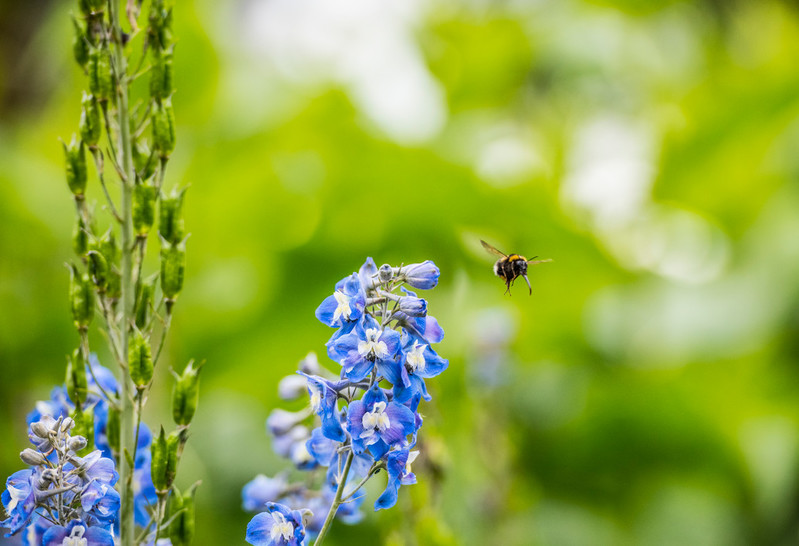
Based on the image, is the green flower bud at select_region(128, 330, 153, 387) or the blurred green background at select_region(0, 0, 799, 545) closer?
the green flower bud at select_region(128, 330, 153, 387)

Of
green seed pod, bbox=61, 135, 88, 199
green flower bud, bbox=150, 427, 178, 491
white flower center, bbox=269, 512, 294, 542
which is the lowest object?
white flower center, bbox=269, 512, 294, 542

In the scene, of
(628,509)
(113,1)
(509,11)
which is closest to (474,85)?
(509,11)

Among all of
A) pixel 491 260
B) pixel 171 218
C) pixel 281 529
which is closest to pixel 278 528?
pixel 281 529

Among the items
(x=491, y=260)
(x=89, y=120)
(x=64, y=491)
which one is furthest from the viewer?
(x=491, y=260)

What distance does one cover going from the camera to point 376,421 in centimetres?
44

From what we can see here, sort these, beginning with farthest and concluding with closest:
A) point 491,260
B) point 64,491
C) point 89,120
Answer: point 491,260 < point 89,120 < point 64,491

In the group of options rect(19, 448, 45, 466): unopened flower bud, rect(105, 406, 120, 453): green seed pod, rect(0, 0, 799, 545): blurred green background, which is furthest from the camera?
rect(0, 0, 799, 545): blurred green background

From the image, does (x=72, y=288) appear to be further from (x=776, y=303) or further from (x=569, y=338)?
(x=776, y=303)

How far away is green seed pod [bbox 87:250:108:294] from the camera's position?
498mm

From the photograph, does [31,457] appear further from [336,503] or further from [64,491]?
[336,503]

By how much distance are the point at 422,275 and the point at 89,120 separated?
237 millimetres

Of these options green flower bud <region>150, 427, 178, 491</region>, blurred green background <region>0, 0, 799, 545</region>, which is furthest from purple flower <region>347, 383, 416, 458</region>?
blurred green background <region>0, 0, 799, 545</region>

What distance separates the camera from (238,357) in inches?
71.6

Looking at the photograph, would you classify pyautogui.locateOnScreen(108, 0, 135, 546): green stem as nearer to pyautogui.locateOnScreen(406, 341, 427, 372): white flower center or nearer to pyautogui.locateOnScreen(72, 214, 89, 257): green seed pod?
pyautogui.locateOnScreen(72, 214, 89, 257): green seed pod
